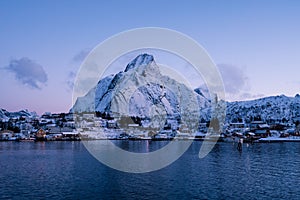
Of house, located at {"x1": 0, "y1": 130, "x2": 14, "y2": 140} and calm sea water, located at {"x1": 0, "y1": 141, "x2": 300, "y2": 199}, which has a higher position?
house, located at {"x1": 0, "y1": 130, "x2": 14, "y2": 140}

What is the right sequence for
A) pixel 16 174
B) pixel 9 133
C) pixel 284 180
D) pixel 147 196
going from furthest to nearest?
pixel 9 133 → pixel 16 174 → pixel 284 180 → pixel 147 196

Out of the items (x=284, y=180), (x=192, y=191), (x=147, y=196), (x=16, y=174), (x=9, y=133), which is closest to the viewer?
Result: (x=147, y=196)

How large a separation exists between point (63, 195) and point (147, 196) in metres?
7.50

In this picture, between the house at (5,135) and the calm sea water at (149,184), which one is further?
the house at (5,135)

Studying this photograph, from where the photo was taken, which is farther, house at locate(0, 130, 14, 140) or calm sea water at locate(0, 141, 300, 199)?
house at locate(0, 130, 14, 140)

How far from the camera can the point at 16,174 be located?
3806 centimetres

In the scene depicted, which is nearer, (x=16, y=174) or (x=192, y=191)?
(x=192, y=191)

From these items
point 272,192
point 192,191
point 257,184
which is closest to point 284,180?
point 257,184

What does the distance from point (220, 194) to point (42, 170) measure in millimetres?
26154

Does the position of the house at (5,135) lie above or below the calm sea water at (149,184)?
above

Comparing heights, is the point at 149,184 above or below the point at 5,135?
below

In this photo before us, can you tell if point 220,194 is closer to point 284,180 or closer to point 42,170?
point 284,180

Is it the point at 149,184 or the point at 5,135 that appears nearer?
the point at 149,184

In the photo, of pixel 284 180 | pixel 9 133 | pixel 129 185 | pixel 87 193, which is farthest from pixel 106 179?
pixel 9 133
